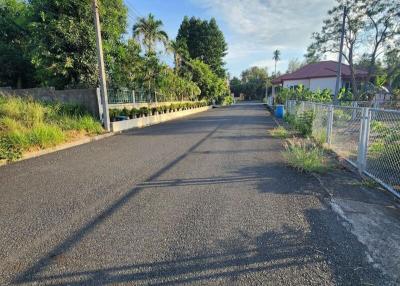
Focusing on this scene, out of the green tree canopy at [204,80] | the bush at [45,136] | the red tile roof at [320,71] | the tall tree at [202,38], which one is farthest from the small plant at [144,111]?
the tall tree at [202,38]

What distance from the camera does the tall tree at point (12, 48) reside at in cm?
2162

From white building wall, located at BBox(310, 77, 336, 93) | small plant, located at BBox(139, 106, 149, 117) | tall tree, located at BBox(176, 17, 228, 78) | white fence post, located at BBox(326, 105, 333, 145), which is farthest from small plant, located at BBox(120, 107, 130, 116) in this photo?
tall tree, located at BBox(176, 17, 228, 78)

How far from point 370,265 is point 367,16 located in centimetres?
2568

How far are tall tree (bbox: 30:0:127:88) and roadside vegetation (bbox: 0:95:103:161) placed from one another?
3431 mm

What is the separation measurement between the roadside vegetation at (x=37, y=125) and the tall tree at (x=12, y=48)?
14676 mm

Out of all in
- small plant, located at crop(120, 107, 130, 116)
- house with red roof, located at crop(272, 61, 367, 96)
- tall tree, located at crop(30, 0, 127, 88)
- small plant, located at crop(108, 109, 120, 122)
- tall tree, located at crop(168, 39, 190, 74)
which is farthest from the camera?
house with red roof, located at crop(272, 61, 367, 96)

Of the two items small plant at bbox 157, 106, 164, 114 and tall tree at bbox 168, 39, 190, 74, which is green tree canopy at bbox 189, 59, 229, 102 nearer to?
tall tree at bbox 168, 39, 190, 74

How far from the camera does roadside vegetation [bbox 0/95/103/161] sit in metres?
7.27

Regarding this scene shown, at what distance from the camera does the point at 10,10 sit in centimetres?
2259

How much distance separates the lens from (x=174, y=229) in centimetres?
→ 320

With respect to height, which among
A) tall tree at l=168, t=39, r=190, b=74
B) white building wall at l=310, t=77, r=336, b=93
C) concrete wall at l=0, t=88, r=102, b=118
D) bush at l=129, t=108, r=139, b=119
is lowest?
bush at l=129, t=108, r=139, b=119

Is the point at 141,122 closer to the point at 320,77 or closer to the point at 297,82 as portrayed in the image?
the point at 320,77

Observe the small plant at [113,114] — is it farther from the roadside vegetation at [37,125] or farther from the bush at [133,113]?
the roadside vegetation at [37,125]

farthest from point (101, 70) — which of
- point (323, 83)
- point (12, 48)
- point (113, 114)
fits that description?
point (323, 83)
